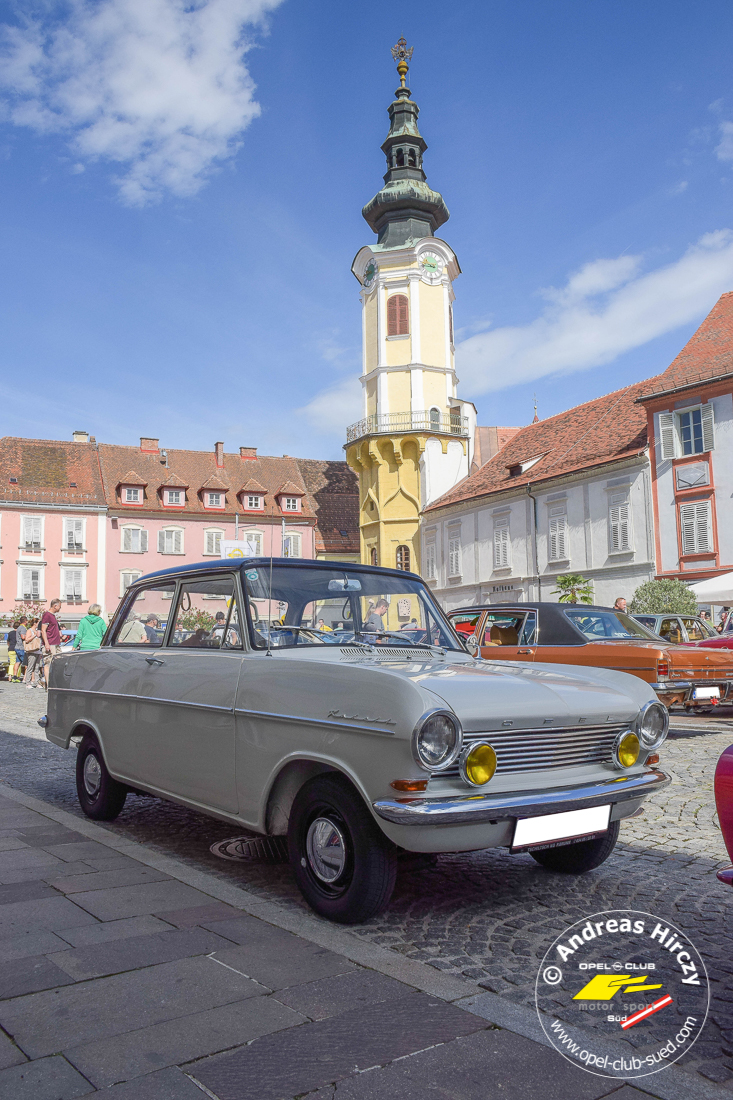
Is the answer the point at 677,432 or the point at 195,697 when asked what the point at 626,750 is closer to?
the point at 195,697

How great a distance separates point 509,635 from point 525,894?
650 cm

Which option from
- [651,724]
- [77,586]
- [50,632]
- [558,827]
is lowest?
[558,827]

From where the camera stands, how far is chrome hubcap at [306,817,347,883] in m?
3.76

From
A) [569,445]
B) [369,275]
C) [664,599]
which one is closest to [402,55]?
[369,275]

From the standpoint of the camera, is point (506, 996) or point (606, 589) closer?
point (506, 996)

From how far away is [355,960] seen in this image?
336 centimetres

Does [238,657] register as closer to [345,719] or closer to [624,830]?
[345,719]

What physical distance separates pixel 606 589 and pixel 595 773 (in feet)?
93.8

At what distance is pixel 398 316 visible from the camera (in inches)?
1688

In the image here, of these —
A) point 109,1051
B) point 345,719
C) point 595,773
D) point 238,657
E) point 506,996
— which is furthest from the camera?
point 238,657

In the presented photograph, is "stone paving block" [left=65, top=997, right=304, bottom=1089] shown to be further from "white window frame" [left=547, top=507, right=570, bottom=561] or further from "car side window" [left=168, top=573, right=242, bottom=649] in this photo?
"white window frame" [left=547, top=507, right=570, bottom=561]

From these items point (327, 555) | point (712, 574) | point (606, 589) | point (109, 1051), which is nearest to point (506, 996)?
point (109, 1051)

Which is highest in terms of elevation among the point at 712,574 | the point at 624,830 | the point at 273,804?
the point at 712,574

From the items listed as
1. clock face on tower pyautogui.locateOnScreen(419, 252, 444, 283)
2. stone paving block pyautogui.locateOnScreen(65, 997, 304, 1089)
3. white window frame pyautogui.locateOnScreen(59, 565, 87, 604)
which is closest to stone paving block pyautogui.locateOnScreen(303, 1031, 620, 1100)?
stone paving block pyautogui.locateOnScreen(65, 997, 304, 1089)
